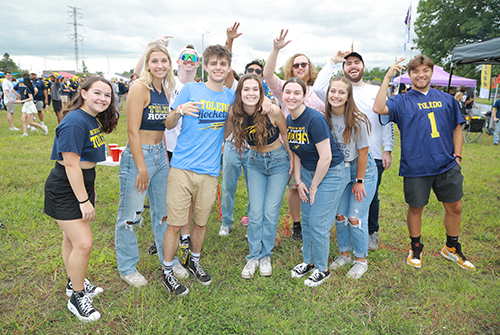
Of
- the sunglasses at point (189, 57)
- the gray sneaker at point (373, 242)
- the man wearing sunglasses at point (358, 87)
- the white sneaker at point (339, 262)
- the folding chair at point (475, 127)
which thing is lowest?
the white sneaker at point (339, 262)

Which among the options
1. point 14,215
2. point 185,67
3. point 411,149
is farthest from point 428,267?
point 14,215

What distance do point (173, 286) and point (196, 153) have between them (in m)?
1.40

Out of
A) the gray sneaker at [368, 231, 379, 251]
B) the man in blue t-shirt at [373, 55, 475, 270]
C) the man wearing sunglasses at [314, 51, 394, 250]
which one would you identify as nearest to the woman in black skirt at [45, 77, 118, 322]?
the man wearing sunglasses at [314, 51, 394, 250]

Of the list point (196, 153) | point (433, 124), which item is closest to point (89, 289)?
point (196, 153)

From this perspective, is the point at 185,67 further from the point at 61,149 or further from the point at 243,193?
the point at 243,193

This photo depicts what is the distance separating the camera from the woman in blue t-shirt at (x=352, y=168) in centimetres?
318

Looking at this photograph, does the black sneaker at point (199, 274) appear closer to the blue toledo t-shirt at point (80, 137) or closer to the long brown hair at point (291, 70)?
the blue toledo t-shirt at point (80, 137)

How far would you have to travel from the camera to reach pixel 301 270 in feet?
11.6

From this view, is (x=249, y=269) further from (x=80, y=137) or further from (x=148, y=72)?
(x=148, y=72)

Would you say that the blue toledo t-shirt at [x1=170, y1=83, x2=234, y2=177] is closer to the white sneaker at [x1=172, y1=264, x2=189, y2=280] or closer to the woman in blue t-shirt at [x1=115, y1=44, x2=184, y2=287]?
the woman in blue t-shirt at [x1=115, y1=44, x2=184, y2=287]

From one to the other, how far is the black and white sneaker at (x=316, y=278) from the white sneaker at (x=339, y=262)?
243 millimetres

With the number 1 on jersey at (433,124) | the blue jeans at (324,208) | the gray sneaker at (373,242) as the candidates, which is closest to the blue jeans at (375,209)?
the gray sneaker at (373,242)

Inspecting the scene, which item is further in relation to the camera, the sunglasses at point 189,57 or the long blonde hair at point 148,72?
the sunglasses at point 189,57

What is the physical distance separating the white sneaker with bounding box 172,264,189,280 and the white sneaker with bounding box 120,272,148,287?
0.33 m
